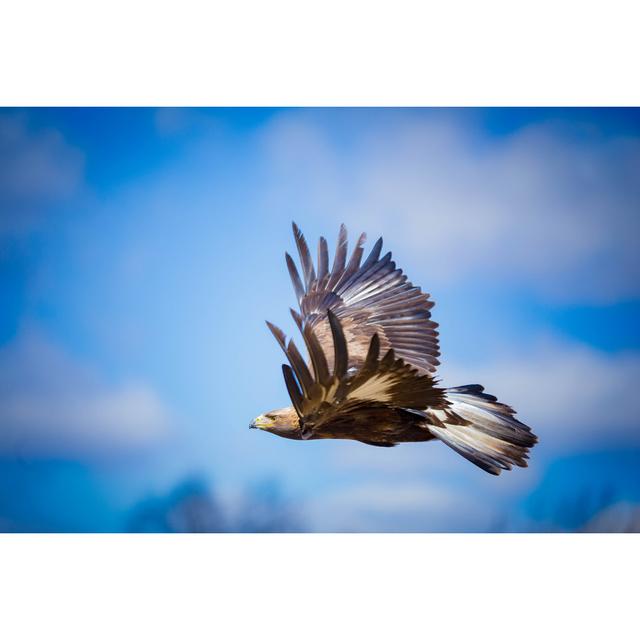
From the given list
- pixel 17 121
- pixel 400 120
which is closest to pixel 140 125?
pixel 17 121

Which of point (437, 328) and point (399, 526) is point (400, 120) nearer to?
point (437, 328)

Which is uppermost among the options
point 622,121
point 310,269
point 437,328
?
point 622,121

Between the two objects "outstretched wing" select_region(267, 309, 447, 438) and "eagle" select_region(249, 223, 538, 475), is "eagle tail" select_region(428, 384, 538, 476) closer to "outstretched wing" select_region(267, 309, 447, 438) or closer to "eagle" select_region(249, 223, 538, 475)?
"eagle" select_region(249, 223, 538, 475)

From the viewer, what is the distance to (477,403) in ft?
11.1

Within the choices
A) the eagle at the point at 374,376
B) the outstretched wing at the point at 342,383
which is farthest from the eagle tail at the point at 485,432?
the outstretched wing at the point at 342,383

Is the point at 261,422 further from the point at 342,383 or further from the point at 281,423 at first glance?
the point at 342,383

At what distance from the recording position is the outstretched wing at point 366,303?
351 centimetres

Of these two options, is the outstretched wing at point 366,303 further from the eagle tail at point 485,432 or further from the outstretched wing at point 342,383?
the outstretched wing at point 342,383

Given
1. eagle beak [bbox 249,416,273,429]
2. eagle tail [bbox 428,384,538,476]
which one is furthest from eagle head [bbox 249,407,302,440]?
eagle tail [bbox 428,384,538,476]

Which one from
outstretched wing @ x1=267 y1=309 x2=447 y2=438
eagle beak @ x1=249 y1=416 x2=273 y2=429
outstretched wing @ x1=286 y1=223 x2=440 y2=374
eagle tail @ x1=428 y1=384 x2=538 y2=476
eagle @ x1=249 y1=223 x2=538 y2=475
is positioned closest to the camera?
outstretched wing @ x1=267 y1=309 x2=447 y2=438

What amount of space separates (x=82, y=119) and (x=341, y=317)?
2.34m

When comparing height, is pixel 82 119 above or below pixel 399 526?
above

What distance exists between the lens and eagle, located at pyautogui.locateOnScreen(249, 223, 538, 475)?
106 inches

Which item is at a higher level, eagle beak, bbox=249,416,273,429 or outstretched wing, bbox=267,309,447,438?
eagle beak, bbox=249,416,273,429
